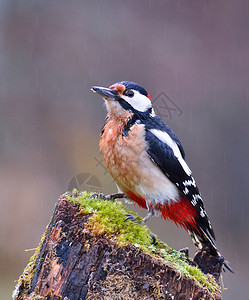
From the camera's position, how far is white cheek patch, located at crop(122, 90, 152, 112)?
3574mm

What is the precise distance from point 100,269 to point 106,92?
167 centimetres

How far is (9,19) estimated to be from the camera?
8.88m

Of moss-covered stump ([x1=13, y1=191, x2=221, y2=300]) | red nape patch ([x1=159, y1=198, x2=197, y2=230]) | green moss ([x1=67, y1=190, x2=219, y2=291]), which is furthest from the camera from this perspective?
red nape patch ([x1=159, y1=198, x2=197, y2=230])

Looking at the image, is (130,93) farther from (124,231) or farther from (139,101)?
(124,231)

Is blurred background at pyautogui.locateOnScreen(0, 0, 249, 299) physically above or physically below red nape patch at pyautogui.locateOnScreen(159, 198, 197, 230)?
above

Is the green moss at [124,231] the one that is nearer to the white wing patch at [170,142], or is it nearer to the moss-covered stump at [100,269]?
the moss-covered stump at [100,269]

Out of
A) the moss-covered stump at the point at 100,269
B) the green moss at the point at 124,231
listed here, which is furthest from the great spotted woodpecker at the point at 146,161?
the moss-covered stump at the point at 100,269

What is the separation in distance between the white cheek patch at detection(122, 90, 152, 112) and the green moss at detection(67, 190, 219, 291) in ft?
3.75

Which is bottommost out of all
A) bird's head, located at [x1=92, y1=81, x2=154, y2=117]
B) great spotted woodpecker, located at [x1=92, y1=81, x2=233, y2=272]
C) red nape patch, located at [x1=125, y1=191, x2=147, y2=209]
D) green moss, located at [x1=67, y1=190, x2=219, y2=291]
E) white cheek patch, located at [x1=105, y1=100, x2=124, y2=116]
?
green moss, located at [x1=67, y1=190, x2=219, y2=291]

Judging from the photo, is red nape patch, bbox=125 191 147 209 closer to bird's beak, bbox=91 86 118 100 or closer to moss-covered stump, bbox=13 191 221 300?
bird's beak, bbox=91 86 118 100

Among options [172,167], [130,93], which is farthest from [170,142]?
[130,93]

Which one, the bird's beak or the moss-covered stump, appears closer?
the moss-covered stump

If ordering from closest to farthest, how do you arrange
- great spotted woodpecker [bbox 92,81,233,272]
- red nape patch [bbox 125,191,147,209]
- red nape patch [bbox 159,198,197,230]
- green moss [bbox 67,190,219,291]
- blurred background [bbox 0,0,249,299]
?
green moss [bbox 67,190,219,291] → great spotted woodpecker [bbox 92,81,233,272] → red nape patch [bbox 125,191,147,209] → red nape patch [bbox 159,198,197,230] → blurred background [bbox 0,0,249,299]

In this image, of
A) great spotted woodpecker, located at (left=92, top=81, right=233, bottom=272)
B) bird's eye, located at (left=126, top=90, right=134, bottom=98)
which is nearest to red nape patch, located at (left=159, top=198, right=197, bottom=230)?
great spotted woodpecker, located at (left=92, top=81, right=233, bottom=272)
